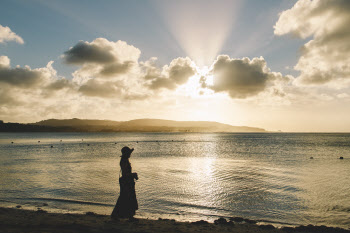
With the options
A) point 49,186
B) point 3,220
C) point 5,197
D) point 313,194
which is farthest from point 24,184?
point 313,194

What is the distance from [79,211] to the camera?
46.4 feet

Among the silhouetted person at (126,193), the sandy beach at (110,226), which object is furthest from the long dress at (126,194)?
the sandy beach at (110,226)

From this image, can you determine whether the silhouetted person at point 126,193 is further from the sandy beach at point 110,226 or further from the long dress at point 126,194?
the sandy beach at point 110,226

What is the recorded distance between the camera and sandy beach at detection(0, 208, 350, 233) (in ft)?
31.4

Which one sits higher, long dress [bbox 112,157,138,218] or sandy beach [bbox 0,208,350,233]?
long dress [bbox 112,157,138,218]

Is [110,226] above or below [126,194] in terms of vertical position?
below

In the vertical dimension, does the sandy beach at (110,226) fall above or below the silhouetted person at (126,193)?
below

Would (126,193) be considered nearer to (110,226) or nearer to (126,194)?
(126,194)

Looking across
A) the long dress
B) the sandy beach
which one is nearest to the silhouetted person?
the long dress

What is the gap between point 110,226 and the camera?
10.1 meters

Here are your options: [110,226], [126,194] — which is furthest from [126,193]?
[110,226]

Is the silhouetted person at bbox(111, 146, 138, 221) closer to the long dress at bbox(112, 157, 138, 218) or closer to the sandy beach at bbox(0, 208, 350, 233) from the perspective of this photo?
the long dress at bbox(112, 157, 138, 218)

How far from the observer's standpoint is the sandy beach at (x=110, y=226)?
957cm

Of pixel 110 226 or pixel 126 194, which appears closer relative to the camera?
pixel 110 226
